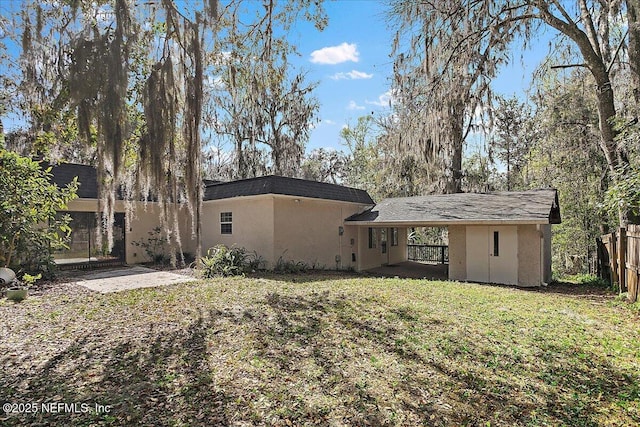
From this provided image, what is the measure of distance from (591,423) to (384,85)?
1010cm

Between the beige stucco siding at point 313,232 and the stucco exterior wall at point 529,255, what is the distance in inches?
221

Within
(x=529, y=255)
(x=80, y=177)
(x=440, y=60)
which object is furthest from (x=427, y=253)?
(x=80, y=177)

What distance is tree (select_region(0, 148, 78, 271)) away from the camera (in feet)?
23.2

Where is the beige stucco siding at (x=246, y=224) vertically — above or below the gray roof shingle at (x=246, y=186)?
below

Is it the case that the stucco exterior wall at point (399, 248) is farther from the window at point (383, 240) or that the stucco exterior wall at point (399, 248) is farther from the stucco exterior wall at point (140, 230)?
the stucco exterior wall at point (140, 230)

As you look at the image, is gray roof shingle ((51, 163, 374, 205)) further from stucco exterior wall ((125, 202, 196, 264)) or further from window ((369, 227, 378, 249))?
window ((369, 227, 378, 249))

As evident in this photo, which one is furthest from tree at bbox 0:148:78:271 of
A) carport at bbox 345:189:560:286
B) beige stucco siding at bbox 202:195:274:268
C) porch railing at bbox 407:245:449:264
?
porch railing at bbox 407:245:449:264

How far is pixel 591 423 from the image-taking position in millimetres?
2887

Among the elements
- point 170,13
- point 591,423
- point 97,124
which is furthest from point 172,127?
point 591,423

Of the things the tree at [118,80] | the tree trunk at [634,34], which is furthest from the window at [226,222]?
the tree trunk at [634,34]

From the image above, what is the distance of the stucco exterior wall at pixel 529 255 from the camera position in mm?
9500

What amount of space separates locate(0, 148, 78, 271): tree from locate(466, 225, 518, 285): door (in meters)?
10.7

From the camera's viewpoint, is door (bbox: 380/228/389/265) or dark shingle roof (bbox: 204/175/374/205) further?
door (bbox: 380/228/389/265)

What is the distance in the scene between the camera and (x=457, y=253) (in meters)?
10.9
